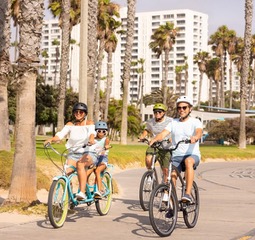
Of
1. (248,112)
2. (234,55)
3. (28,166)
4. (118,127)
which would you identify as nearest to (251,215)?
(28,166)

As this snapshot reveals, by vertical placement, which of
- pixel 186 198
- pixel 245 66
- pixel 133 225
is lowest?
pixel 133 225

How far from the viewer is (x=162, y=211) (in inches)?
388

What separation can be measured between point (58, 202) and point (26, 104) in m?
2.88

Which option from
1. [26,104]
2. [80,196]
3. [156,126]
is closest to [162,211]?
[80,196]

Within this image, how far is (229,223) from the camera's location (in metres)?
11.6

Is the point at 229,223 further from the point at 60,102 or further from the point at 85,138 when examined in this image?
the point at 60,102

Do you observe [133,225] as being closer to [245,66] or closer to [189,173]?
[189,173]

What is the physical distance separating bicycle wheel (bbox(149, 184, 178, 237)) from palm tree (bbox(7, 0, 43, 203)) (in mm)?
3395

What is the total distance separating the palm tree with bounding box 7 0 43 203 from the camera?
12.5 metres

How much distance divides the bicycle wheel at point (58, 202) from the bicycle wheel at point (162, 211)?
1511mm

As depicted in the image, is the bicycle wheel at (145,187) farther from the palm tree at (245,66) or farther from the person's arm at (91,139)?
the palm tree at (245,66)

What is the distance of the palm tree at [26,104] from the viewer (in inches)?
491

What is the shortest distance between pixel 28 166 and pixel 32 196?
55 cm

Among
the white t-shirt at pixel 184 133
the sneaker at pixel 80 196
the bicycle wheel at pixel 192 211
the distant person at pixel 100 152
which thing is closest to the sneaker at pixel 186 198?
the bicycle wheel at pixel 192 211
